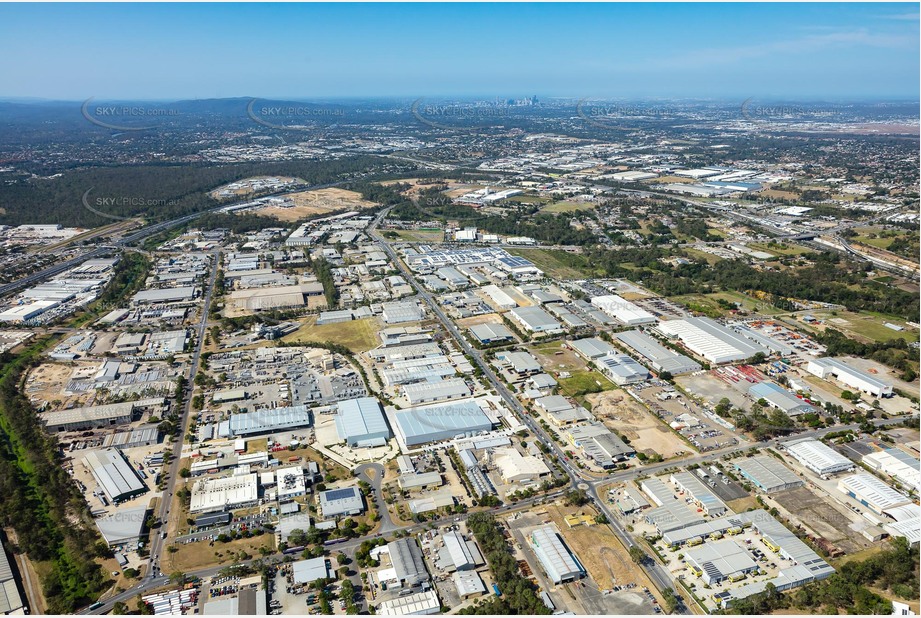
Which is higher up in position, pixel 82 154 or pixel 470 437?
pixel 82 154

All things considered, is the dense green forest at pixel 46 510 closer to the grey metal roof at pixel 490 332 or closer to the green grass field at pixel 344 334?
the green grass field at pixel 344 334

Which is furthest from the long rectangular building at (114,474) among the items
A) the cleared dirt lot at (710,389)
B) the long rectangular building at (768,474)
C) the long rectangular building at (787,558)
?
the cleared dirt lot at (710,389)

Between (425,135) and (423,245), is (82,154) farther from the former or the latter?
(423,245)

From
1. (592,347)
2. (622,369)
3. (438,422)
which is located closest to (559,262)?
(592,347)

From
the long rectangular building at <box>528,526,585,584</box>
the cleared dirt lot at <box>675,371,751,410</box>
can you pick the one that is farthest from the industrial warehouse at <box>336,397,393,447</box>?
the cleared dirt lot at <box>675,371,751,410</box>

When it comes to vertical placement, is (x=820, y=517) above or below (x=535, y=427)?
below

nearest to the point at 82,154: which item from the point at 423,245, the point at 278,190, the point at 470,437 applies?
the point at 278,190

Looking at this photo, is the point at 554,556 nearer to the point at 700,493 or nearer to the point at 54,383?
the point at 700,493
